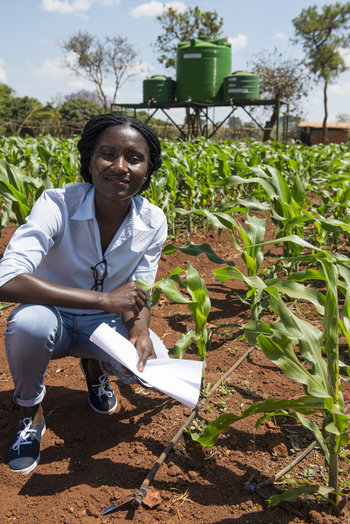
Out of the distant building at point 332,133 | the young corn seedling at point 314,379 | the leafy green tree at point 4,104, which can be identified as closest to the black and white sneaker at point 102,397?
the young corn seedling at point 314,379

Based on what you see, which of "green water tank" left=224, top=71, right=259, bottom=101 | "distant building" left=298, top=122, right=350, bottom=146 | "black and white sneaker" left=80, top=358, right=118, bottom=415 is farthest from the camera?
"distant building" left=298, top=122, right=350, bottom=146

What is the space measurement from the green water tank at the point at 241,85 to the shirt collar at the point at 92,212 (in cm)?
1590

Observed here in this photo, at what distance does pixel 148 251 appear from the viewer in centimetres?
207

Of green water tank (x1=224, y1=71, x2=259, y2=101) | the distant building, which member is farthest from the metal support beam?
the distant building

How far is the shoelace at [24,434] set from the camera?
1.73 meters

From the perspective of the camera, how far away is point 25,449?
173 cm

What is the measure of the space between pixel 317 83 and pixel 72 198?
2986 centimetres

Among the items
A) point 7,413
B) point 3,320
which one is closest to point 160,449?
point 7,413

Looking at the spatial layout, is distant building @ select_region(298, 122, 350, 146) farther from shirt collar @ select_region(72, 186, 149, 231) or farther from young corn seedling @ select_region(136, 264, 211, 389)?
young corn seedling @ select_region(136, 264, 211, 389)

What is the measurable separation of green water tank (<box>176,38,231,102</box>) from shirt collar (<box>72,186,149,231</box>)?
16.3m

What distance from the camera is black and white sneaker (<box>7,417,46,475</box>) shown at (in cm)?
168

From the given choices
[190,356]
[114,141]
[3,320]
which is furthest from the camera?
[3,320]

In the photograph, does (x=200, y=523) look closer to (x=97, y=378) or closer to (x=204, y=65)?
(x=97, y=378)

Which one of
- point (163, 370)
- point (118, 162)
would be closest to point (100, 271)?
point (118, 162)
